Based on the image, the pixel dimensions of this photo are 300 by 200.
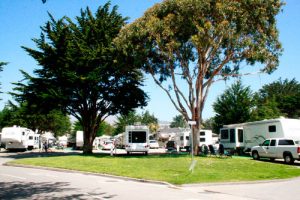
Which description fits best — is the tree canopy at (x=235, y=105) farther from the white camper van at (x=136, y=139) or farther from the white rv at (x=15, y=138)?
the white rv at (x=15, y=138)

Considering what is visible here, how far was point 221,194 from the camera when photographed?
1217cm

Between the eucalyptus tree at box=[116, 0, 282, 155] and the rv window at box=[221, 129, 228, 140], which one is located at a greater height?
the eucalyptus tree at box=[116, 0, 282, 155]

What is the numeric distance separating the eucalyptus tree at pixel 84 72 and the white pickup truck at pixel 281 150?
44.3 feet

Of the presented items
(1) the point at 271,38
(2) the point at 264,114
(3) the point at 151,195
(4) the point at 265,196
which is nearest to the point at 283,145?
(1) the point at 271,38

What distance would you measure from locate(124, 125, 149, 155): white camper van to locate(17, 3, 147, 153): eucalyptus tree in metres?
2.33

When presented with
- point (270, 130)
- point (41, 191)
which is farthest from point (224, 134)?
point (41, 191)

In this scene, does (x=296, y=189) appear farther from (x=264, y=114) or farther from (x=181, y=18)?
(x=264, y=114)

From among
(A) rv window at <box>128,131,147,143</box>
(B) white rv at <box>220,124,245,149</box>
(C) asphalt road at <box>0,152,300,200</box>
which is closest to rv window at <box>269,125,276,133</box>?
→ (B) white rv at <box>220,124,245,149</box>

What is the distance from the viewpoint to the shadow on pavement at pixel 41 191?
10.9 m

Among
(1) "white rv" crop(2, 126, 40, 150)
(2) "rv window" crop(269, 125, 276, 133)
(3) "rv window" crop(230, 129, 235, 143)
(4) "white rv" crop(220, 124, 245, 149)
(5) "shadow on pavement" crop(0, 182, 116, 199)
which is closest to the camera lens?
(5) "shadow on pavement" crop(0, 182, 116, 199)

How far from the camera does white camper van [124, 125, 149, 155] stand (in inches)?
A: 1403

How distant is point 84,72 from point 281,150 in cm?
1910

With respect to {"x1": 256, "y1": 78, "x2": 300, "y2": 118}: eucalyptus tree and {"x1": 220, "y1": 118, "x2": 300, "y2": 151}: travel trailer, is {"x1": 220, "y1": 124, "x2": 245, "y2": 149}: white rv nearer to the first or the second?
{"x1": 220, "y1": 118, "x2": 300, "y2": 151}: travel trailer

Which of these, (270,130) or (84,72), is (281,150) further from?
(84,72)
